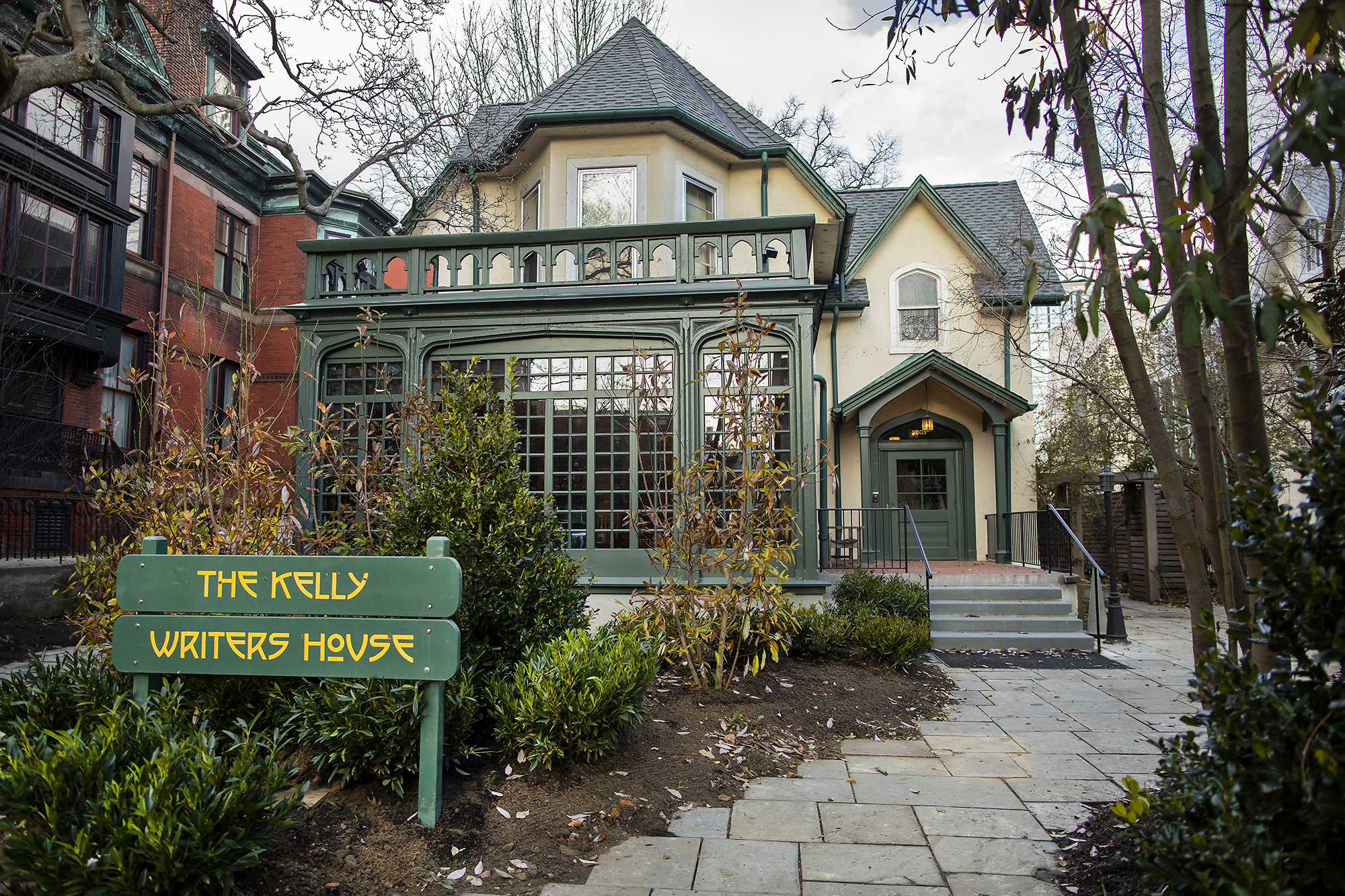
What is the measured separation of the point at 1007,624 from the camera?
9.73 meters

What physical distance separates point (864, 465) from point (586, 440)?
20.6ft

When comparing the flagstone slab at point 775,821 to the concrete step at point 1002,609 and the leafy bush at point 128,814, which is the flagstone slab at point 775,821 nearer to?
the leafy bush at point 128,814

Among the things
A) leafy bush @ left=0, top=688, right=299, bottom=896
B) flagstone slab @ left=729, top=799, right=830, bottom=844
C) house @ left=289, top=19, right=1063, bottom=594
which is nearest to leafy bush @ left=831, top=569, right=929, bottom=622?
house @ left=289, top=19, right=1063, bottom=594

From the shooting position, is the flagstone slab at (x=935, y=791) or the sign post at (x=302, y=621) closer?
the sign post at (x=302, y=621)

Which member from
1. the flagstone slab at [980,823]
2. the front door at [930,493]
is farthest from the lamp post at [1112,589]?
the flagstone slab at [980,823]

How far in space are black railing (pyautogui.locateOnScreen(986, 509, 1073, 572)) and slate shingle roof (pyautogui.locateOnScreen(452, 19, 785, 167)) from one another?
7.56 meters

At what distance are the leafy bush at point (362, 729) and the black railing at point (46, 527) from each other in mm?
8681

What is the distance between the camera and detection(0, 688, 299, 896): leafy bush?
8.20 ft

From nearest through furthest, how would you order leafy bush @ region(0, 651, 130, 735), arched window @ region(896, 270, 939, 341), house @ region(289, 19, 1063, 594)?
1. leafy bush @ region(0, 651, 130, 735)
2. house @ region(289, 19, 1063, 594)
3. arched window @ region(896, 270, 939, 341)

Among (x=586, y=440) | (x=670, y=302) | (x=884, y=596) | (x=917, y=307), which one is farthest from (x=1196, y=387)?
(x=917, y=307)

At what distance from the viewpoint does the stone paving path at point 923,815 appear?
327 cm

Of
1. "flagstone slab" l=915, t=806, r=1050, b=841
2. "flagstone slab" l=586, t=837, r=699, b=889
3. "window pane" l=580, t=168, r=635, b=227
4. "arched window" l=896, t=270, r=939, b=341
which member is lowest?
Answer: "flagstone slab" l=915, t=806, r=1050, b=841

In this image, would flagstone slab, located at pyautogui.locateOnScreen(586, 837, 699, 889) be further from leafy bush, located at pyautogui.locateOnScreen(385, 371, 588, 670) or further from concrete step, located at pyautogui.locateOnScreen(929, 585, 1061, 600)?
concrete step, located at pyautogui.locateOnScreen(929, 585, 1061, 600)

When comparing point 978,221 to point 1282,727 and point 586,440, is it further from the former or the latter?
point 1282,727
